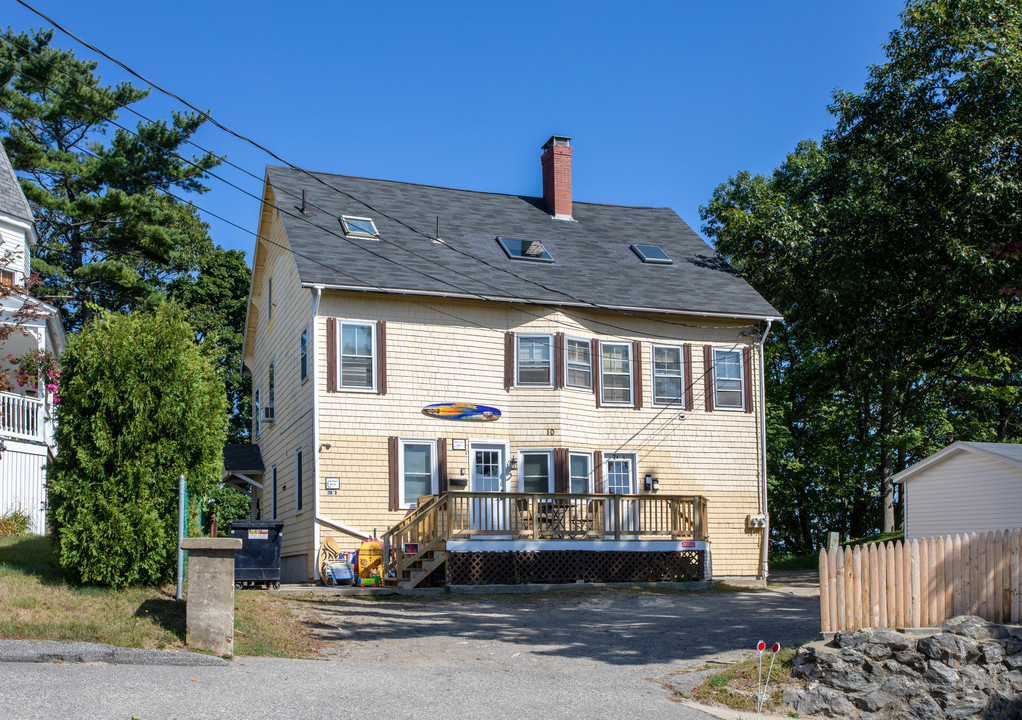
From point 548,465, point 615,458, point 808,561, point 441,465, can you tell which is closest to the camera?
point 441,465

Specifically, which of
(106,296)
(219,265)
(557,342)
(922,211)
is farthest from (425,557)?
(106,296)

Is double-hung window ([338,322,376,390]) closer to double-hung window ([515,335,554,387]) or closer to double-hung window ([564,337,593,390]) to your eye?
double-hung window ([515,335,554,387])

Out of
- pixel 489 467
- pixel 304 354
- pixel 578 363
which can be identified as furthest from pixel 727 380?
pixel 304 354

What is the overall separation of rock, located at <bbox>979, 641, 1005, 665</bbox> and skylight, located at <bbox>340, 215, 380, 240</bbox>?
49.5ft

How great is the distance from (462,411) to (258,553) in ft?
21.9

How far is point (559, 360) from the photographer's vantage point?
2155 cm

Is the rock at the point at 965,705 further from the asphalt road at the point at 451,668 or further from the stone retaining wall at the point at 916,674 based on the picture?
the asphalt road at the point at 451,668

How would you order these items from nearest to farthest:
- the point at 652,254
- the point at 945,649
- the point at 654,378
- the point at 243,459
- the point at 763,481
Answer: the point at 945,649 → the point at 654,378 → the point at 763,481 → the point at 652,254 → the point at 243,459

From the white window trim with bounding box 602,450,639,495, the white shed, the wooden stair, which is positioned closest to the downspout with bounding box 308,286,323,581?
the wooden stair

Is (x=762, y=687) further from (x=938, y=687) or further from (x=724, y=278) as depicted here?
(x=724, y=278)

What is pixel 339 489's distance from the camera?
19.7m

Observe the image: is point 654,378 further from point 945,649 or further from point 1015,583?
point 945,649

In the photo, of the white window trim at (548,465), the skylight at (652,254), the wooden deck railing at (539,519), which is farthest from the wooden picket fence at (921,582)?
the skylight at (652,254)

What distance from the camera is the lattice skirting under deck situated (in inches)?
738
